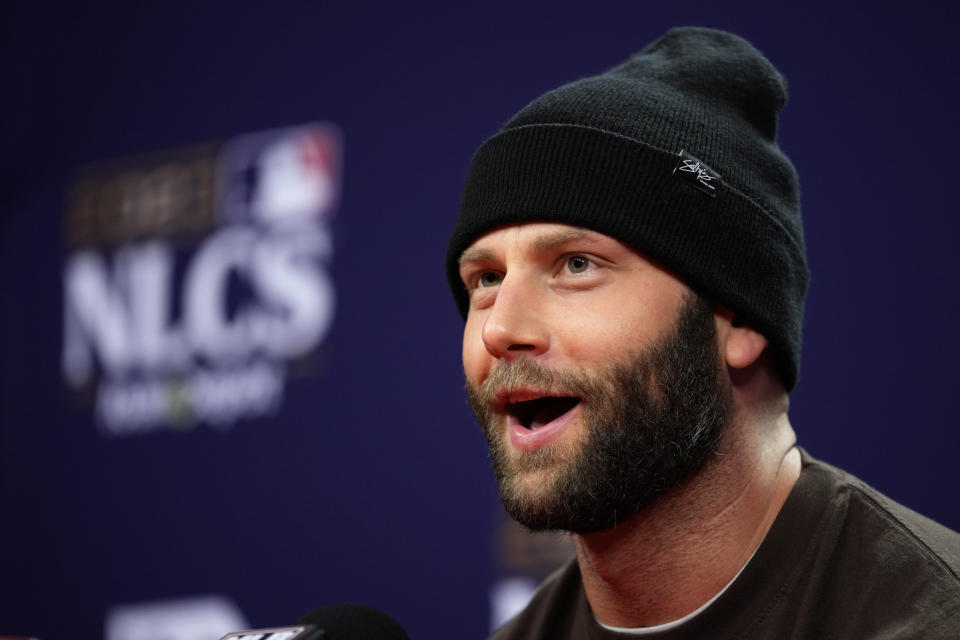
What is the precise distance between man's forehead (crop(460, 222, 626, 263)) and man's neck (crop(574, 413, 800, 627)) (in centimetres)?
26

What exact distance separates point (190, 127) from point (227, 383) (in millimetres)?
671

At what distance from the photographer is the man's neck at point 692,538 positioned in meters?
1.08

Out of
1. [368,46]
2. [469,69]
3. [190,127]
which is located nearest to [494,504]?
[469,69]

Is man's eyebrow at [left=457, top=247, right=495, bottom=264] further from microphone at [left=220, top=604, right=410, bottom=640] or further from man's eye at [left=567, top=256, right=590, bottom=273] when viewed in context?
microphone at [left=220, top=604, right=410, bottom=640]

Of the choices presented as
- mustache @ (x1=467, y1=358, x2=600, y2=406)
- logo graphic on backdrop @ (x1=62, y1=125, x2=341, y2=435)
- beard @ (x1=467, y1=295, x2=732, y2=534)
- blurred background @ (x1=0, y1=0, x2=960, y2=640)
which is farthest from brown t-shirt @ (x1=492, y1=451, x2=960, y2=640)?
logo graphic on backdrop @ (x1=62, y1=125, x2=341, y2=435)

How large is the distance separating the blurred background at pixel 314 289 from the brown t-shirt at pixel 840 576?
625 millimetres

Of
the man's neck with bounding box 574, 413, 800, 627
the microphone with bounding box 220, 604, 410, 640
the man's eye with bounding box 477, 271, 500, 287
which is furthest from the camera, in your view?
the man's eye with bounding box 477, 271, 500, 287

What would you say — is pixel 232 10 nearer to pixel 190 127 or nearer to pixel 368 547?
pixel 190 127

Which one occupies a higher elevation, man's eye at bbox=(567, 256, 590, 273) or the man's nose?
man's eye at bbox=(567, 256, 590, 273)

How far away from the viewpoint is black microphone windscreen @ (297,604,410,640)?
938 mm

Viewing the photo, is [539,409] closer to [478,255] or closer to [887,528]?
[478,255]

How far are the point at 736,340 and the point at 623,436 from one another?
0.60 feet

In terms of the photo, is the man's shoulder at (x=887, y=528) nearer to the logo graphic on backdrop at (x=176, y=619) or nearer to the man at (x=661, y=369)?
the man at (x=661, y=369)

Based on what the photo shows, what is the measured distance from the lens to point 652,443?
3.50 feet
